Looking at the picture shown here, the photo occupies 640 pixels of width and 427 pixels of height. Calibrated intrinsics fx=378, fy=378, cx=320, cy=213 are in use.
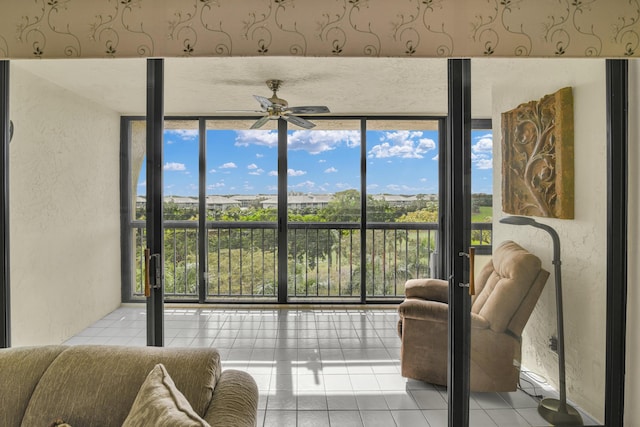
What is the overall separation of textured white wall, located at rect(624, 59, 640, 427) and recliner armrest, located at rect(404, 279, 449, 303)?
1023mm

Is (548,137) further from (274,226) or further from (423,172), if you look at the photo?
(274,226)

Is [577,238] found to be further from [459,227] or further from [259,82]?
[259,82]

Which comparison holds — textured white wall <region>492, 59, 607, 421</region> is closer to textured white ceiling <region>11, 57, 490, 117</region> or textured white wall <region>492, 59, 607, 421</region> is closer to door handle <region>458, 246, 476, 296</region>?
door handle <region>458, 246, 476, 296</region>

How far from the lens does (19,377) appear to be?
124 centimetres

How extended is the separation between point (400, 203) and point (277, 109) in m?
1.31

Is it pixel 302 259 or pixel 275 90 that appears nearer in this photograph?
pixel 275 90

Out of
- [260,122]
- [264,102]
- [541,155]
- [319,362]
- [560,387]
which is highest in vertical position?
Result: [264,102]

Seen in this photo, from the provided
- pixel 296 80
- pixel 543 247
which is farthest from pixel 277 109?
pixel 543 247

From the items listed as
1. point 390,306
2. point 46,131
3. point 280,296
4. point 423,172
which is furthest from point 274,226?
point 46,131

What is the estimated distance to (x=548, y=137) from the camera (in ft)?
6.54

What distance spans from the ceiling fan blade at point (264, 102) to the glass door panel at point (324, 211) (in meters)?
0.61

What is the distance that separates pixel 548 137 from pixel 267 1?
1.62m

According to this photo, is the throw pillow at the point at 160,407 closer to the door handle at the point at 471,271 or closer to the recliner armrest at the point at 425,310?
the door handle at the point at 471,271

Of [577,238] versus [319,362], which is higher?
[577,238]
